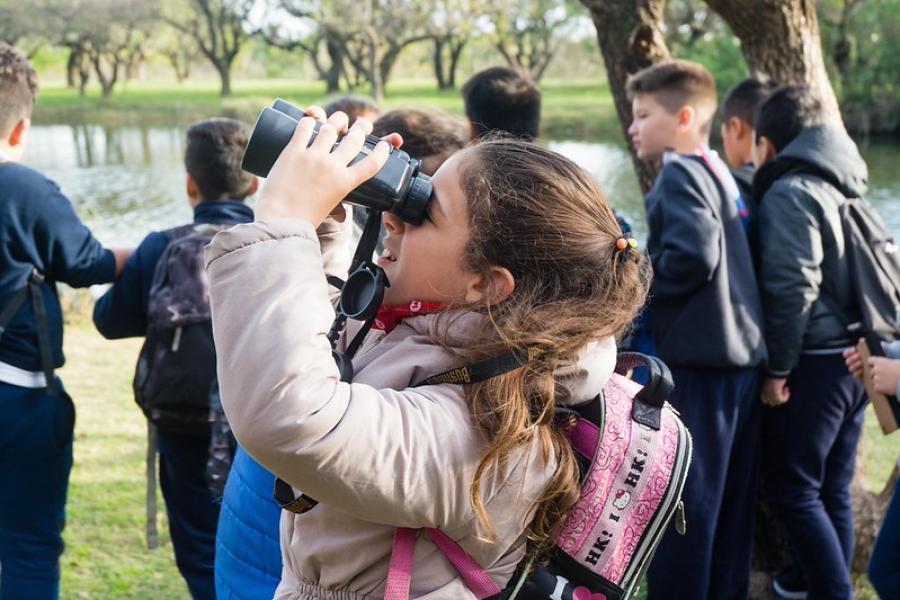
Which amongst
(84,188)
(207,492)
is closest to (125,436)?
(207,492)

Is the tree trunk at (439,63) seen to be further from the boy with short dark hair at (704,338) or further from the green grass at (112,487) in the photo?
the boy with short dark hair at (704,338)

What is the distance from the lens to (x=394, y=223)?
4.73ft

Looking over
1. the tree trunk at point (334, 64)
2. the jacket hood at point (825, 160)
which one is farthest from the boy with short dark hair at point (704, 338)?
the tree trunk at point (334, 64)

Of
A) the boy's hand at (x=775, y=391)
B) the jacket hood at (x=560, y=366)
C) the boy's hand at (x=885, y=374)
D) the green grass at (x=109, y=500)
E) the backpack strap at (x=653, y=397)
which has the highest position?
the jacket hood at (x=560, y=366)

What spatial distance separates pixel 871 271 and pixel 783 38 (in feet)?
3.91

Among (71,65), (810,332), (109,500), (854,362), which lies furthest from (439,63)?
(854,362)

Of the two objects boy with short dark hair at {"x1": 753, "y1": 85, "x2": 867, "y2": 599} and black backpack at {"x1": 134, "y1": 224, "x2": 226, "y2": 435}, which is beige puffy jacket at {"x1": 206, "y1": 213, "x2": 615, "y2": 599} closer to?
black backpack at {"x1": 134, "y1": 224, "x2": 226, "y2": 435}

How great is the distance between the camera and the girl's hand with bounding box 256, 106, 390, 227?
4.06ft

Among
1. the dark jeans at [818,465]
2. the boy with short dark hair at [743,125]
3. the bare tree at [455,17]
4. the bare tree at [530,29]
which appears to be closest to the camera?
the dark jeans at [818,465]

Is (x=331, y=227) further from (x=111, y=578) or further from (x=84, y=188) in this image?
(x=84, y=188)

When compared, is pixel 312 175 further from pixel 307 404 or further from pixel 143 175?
pixel 143 175

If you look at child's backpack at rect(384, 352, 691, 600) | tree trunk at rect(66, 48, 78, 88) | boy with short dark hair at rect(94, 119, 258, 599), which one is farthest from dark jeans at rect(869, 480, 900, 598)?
tree trunk at rect(66, 48, 78, 88)

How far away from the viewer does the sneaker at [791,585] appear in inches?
138

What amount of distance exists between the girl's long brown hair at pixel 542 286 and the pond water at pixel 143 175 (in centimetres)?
1055
